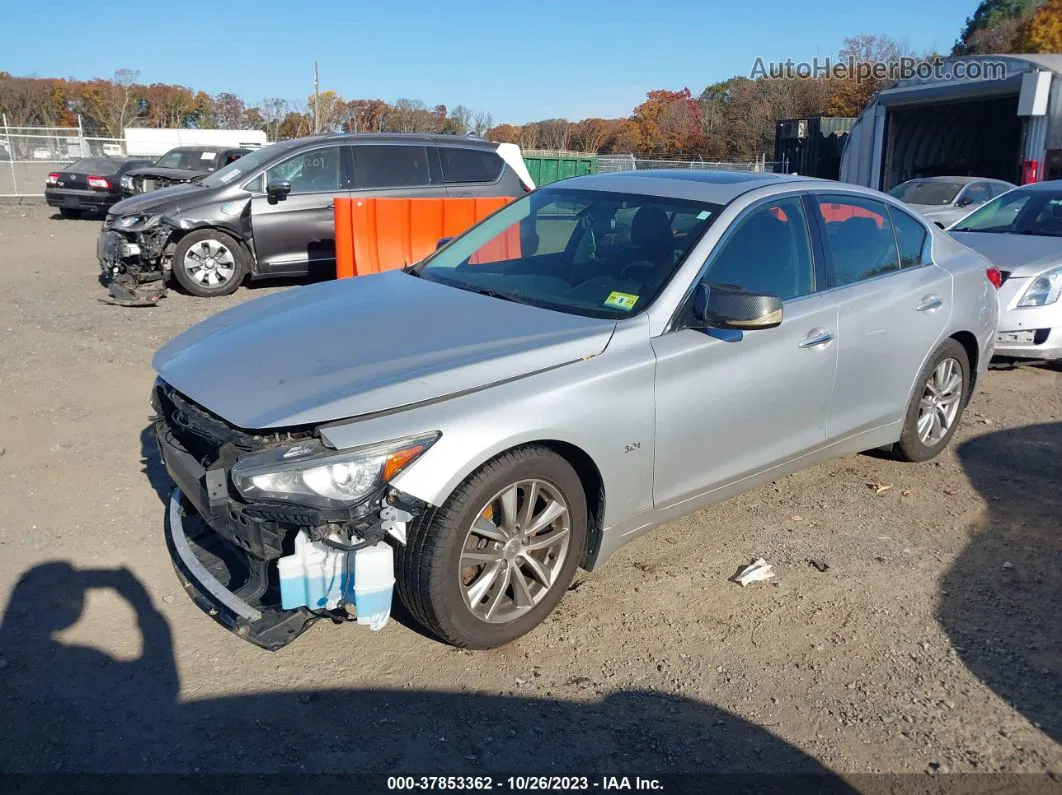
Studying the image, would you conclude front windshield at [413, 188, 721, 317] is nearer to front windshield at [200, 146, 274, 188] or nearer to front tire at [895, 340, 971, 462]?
front tire at [895, 340, 971, 462]

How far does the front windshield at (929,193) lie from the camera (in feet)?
47.7

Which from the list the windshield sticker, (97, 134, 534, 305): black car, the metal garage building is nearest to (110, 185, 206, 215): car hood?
(97, 134, 534, 305): black car

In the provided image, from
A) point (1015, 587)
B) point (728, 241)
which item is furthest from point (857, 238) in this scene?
point (1015, 587)

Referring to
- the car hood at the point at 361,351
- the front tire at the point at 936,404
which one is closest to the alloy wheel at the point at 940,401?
the front tire at the point at 936,404

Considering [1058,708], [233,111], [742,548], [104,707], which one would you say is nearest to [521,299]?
[742,548]

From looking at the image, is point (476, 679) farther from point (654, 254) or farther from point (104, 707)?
point (654, 254)

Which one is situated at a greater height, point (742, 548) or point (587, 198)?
point (587, 198)

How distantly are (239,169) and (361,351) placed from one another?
26.1ft

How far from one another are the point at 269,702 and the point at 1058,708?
283cm

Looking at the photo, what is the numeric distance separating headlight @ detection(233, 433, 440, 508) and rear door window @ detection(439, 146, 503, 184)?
860cm

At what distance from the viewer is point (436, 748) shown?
290cm

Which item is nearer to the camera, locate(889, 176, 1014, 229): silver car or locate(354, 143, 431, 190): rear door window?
locate(354, 143, 431, 190): rear door window

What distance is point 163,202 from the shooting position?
32.4ft

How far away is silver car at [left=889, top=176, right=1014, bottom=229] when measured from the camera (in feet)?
45.0
